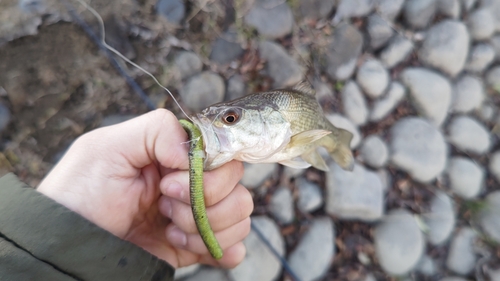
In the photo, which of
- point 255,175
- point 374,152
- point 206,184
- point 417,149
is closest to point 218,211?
point 206,184

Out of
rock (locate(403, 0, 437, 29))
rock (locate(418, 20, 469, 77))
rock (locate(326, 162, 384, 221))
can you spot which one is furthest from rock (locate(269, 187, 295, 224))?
rock (locate(403, 0, 437, 29))

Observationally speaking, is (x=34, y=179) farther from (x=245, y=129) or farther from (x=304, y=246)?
(x=304, y=246)

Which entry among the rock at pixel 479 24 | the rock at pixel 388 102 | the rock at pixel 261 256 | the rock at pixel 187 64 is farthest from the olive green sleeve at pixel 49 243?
the rock at pixel 479 24

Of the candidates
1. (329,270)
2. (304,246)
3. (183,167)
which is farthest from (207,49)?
(329,270)

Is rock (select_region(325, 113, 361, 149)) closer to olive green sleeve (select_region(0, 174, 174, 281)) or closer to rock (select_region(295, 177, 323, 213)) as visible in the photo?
rock (select_region(295, 177, 323, 213))

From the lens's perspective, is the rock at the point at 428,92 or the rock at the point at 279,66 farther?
the rock at the point at 428,92

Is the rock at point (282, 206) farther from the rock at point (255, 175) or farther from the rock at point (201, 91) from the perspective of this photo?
the rock at point (201, 91)
